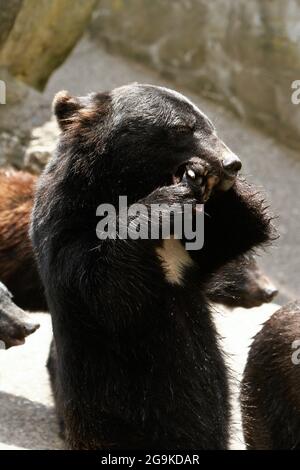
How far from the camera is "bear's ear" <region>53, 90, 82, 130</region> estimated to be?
600 centimetres

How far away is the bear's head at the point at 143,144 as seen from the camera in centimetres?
559

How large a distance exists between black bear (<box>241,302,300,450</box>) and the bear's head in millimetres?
1589

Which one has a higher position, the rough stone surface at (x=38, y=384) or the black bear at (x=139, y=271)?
the black bear at (x=139, y=271)

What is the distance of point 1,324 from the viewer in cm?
689

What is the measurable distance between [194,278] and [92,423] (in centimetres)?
93

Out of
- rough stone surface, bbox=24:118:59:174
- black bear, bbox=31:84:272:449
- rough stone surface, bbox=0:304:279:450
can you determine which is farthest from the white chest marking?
rough stone surface, bbox=24:118:59:174

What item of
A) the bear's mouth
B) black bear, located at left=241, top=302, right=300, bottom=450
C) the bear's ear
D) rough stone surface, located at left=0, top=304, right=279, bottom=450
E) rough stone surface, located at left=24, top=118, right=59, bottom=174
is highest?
the bear's ear

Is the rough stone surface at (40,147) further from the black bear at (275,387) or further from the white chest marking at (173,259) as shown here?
the white chest marking at (173,259)

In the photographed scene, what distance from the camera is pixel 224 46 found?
1433 cm

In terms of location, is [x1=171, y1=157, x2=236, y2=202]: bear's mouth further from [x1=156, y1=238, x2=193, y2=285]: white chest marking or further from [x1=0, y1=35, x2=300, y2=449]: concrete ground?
[x1=0, y1=35, x2=300, y2=449]: concrete ground

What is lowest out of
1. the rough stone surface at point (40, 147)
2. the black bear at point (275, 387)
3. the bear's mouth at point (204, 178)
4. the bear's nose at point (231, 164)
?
the black bear at point (275, 387)

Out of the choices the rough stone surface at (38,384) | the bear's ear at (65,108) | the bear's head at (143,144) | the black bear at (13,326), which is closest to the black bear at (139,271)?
the bear's head at (143,144)

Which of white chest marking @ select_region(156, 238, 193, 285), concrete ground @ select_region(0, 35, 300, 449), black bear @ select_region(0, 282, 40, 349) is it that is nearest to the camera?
white chest marking @ select_region(156, 238, 193, 285)

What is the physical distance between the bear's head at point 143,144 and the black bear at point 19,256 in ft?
9.01
